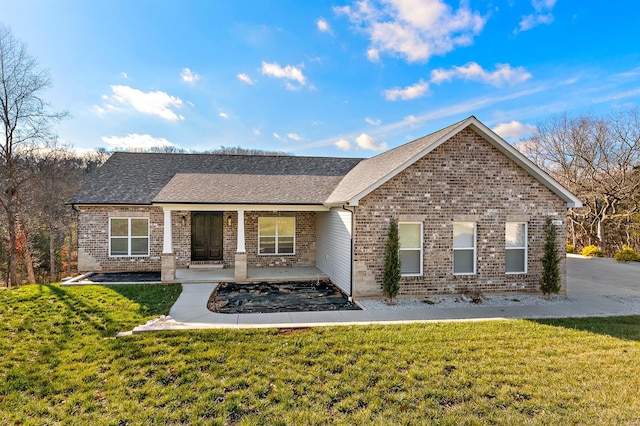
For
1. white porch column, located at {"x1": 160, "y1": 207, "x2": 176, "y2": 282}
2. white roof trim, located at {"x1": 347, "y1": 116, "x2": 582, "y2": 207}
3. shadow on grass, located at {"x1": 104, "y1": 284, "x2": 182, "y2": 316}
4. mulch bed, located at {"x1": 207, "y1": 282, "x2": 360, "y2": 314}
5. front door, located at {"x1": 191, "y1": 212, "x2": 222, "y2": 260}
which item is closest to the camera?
shadow on grass, located at {"x1": 104, "y1": 284, "x2": 182, "y2": 316}

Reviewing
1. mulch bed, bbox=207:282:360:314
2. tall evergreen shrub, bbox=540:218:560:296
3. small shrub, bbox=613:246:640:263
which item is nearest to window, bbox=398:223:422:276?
mulch bed, bbox=207:282:360:314

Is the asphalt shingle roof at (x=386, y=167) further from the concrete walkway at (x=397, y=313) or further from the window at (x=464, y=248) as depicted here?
the concrete walkway at (x=397, y=313)

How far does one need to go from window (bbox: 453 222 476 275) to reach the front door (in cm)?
986

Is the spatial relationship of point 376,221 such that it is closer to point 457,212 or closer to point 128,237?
point 457,212

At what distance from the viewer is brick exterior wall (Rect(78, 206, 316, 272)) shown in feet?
49.5

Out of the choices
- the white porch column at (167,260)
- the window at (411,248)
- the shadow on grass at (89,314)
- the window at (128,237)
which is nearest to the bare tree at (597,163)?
the window at (411,248)

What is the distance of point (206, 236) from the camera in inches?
621

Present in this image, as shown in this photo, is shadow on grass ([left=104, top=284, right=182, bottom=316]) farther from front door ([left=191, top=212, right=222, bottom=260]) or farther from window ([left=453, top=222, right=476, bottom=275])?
window ([left=453, top=222, right=476, bottom=275])

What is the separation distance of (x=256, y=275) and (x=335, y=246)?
3359 millimetres

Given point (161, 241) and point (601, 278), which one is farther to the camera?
point (161, 241)

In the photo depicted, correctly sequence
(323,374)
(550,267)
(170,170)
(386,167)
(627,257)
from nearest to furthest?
(323,374), (550,267), (386,167), (170,170), (627,257)

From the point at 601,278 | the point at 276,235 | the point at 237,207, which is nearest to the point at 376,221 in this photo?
the point at 237,207

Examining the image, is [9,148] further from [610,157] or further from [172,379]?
[610,157]

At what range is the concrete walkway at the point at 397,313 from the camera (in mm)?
8133
